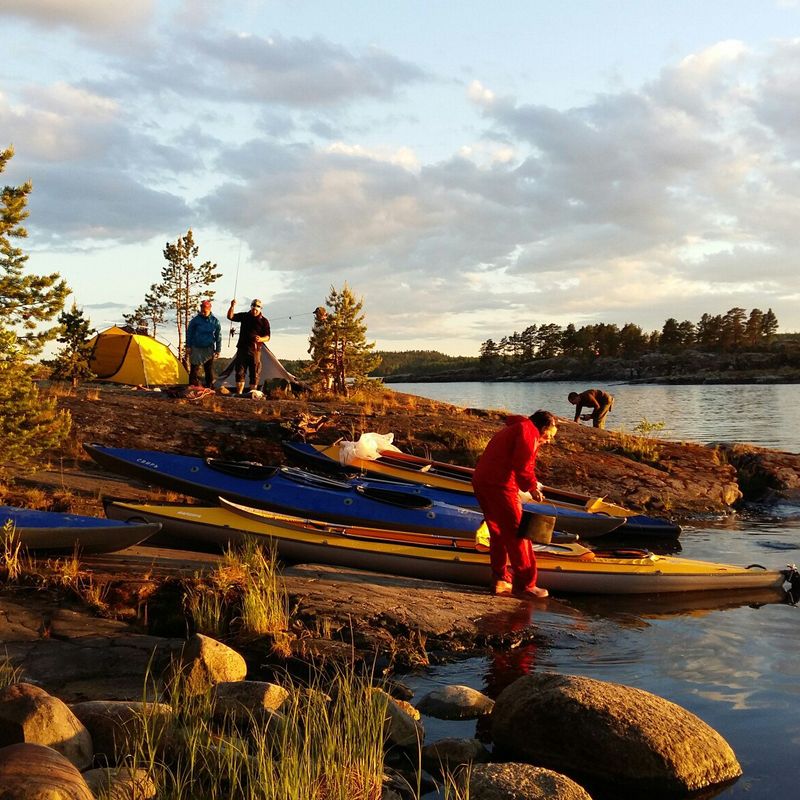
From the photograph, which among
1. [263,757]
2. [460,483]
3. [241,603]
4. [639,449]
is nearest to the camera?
[263,757]

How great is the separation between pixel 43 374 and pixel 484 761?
8.54 m

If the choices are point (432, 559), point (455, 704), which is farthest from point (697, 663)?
point (432, 559)

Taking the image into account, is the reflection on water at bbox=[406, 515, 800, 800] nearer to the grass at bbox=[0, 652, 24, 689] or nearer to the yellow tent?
the grass at bbox=[0, 652, 24, 689]

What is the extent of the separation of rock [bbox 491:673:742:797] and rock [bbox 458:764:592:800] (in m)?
0.76

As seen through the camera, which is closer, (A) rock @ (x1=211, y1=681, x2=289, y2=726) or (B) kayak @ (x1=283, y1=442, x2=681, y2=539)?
(A) rock @ (x1=211, y1=681, x2=289, y2=726)

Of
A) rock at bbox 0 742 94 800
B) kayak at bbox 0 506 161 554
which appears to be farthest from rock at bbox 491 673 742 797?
kayak at bbox 0 506 161 554

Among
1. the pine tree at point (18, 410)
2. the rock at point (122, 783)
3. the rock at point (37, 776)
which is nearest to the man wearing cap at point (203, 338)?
the pine tree at point (18, 410)

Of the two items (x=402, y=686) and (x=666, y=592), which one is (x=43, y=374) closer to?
(x=402, y=686)

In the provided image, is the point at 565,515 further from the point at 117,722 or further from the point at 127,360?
the point at 127,360

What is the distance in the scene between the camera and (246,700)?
553cm

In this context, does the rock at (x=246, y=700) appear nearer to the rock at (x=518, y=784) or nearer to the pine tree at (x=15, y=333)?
the rock at (x=518, y=784)

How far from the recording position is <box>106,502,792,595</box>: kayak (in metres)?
10.4

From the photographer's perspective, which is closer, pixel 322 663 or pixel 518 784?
pixel 518 784

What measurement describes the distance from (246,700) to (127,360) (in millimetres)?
21330
